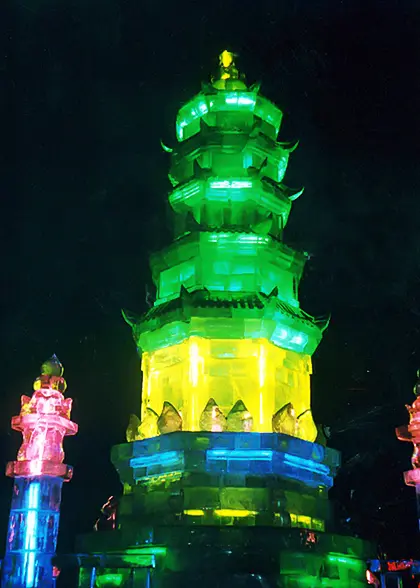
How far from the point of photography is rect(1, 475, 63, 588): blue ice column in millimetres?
19109

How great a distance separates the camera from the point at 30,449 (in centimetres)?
2072

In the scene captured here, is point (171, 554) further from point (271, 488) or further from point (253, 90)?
point (253, 90)

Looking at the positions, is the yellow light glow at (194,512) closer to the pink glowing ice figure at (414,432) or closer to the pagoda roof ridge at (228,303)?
the pagoda roof ridge at (228,303)

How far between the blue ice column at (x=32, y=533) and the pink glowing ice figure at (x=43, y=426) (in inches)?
21.2

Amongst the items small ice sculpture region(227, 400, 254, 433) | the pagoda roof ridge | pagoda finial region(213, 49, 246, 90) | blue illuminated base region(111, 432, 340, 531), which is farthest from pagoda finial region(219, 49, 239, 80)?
blue illuminated base region(111, 432, 340, 531)

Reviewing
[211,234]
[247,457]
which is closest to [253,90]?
[211,234]

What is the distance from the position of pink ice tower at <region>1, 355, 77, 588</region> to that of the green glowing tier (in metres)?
2.54

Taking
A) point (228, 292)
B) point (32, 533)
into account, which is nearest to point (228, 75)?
point (228, 292)

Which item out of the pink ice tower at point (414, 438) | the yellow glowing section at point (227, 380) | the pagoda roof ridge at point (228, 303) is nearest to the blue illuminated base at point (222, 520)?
the yellow glowing section at point (227, 380)

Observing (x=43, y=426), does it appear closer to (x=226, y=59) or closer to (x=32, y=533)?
(x=32, y=533)

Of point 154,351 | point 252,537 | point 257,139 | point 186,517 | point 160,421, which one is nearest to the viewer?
point 252,537

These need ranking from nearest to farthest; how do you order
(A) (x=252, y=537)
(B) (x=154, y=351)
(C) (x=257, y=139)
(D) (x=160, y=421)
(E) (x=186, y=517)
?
(A) (x=252, y=537) → (E) (x=186, y=517) → (D) (x=160, y=421) → (B) (x=154, y=351) → (C) (x=257, y=139)

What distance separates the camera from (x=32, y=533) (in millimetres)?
19516

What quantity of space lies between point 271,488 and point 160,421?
3.79 m
